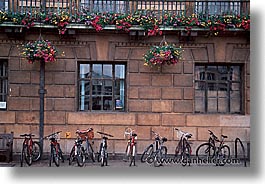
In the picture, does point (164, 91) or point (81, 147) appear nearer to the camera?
point (81, 147)

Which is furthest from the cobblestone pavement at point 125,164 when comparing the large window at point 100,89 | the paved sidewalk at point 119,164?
the large window at point 100,89

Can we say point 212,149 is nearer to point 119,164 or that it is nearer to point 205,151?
point 205,151

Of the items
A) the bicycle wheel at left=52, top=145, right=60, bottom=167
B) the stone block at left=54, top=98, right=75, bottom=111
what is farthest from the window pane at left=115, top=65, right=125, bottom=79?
the bicycle wheel at left=52, top=145, right=60, bottom=167

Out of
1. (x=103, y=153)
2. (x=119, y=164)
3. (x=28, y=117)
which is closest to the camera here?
(x=103, y=153)

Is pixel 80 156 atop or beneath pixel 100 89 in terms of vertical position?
beneath

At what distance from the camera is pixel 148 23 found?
11.7 metres

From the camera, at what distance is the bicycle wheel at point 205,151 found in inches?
464

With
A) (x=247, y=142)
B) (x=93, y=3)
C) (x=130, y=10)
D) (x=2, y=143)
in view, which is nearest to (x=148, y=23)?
(x=130, y=10)

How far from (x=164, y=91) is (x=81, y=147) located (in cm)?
296

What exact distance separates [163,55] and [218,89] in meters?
2.24

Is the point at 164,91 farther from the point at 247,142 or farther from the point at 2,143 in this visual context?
the point at 2,143

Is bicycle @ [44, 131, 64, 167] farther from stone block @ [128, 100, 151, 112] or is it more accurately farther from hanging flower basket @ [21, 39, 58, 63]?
stone block @ [128, 100, 151, 112]

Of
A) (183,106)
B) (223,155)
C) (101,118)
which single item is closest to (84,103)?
(101,118)

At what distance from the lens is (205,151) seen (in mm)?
11875
